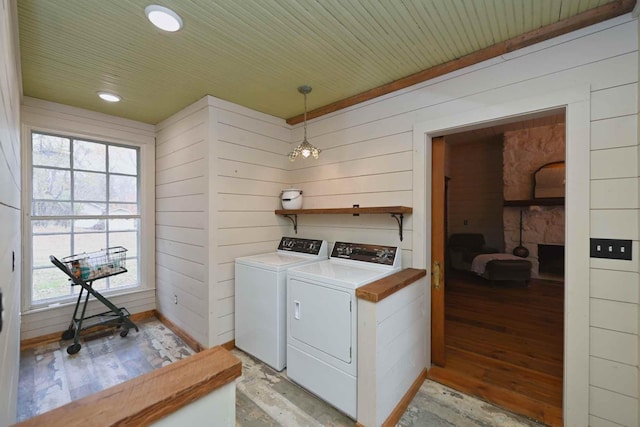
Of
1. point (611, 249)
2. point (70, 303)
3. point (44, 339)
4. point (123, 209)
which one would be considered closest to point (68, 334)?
point (44, 339)

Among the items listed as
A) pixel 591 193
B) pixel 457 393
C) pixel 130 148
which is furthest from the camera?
pixel 130 148

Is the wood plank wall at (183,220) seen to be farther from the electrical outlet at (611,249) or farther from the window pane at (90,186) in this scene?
the electrical outlet at (611,249)

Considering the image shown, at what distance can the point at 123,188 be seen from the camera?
343 centimetres

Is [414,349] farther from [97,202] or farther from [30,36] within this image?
[97,202]

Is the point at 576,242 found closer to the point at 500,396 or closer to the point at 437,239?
the point at 437,239

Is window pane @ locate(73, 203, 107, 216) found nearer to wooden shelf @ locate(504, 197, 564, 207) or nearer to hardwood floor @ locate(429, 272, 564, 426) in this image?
hardwood floor @ locate(429, 272, 564, 426)

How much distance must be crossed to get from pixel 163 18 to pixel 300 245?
2.16 metres

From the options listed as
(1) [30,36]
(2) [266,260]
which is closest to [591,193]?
(2) [266,260]

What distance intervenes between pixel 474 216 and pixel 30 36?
7.31 meters

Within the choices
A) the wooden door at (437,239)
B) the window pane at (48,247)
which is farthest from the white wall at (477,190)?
the window pane at (48,247)

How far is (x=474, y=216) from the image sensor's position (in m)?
6.51

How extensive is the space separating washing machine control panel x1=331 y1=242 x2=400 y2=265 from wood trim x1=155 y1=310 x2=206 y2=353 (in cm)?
161

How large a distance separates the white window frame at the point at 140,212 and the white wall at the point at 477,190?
6.21 m

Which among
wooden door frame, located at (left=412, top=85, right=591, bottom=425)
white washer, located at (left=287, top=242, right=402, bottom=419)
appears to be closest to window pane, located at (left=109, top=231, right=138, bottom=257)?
white washer, located at (left=287, top=242, right=402, bottom=419)
